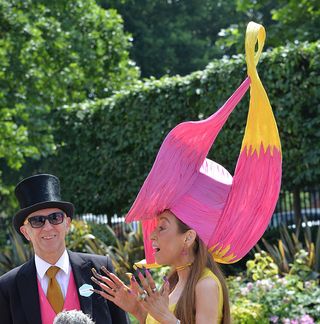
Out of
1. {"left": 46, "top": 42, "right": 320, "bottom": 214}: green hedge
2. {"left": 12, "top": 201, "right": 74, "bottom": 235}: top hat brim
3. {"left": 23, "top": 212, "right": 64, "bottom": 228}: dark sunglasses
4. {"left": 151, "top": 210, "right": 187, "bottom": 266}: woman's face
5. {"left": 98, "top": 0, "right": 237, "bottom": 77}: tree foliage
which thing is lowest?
{"left": 151, "top": 210, "right": 187, "bottom": 266}: woman's face

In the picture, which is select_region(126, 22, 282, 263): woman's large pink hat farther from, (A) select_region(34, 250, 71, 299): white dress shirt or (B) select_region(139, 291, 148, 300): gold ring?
(A) select_region(34, 250, 71, 299): white dress shirt

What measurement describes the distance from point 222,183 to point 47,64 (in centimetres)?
1384

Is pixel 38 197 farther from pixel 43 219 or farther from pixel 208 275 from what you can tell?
pixel 208 275

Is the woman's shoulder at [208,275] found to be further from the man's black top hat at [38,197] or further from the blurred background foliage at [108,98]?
the blurred background foliage at [108,98]

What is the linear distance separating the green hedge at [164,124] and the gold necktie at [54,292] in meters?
7.13

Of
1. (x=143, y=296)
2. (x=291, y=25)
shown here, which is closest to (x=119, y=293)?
(x=143, y=296)

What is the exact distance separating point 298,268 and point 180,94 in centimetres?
440

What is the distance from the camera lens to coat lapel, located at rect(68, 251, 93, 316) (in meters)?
4.27

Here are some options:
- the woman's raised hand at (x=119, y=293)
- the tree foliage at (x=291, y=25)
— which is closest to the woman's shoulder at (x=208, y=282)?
the woman's raised hand at (x=119, y=293)

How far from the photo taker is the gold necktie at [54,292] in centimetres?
428

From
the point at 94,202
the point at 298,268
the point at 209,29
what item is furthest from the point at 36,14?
the point at 209,29

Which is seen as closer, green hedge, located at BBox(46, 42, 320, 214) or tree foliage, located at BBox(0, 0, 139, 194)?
green hedge, located at BBox(46, 42, 320, 214)

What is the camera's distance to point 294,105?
11156 millimetres

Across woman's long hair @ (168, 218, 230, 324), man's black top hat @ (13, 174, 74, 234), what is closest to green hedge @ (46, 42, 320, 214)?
man's black top hat @ (13, 174, 74, 234)
